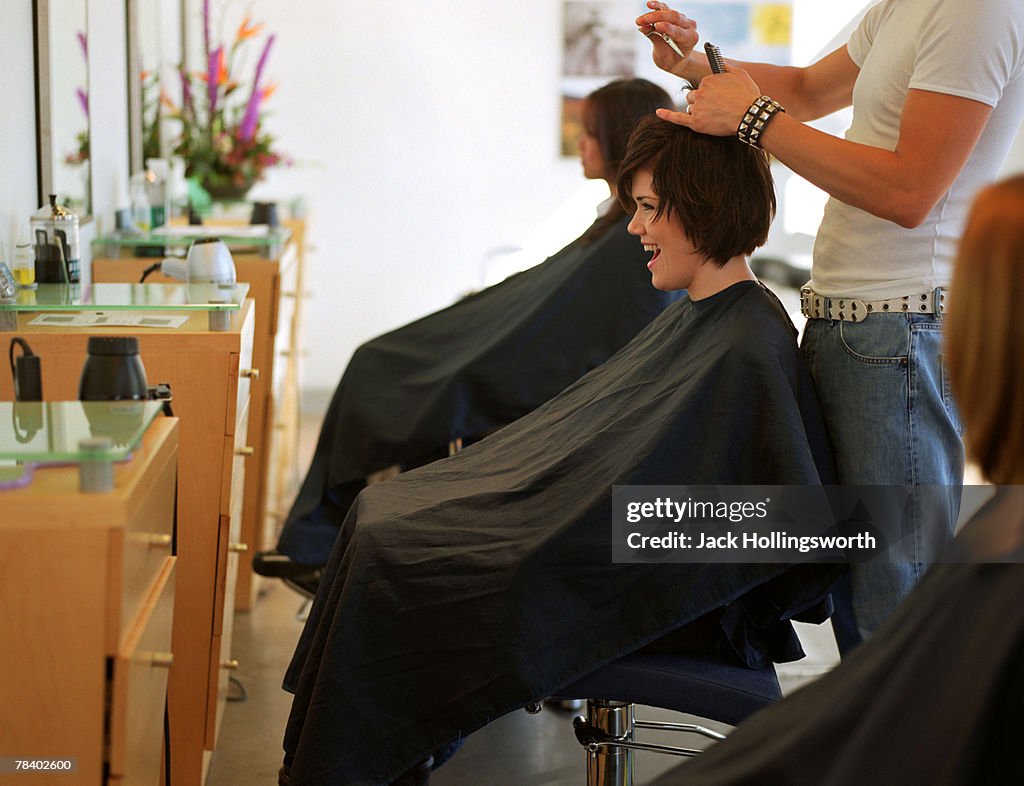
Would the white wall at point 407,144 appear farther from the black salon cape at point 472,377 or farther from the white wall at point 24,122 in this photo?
the black salon cape at point 472,377

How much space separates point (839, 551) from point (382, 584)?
680mm

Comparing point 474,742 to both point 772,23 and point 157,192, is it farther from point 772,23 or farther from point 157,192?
point 772,23

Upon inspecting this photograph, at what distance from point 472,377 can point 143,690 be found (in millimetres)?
1656

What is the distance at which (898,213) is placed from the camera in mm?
1645

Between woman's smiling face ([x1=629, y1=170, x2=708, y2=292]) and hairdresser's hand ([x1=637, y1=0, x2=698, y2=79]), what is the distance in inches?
9.0

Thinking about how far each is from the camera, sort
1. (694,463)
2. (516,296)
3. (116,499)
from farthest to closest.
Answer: (516,296)
(694,463)
(116,499)

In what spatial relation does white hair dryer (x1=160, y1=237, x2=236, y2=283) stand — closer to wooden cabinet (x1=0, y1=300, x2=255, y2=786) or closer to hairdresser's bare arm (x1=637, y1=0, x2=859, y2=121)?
wooden cabinet (x1=0, y1=300, x2=255, y2=786)

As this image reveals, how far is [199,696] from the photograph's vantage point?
7.45ft

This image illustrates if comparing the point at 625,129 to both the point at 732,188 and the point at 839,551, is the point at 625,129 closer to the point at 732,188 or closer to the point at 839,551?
the point at 732,188

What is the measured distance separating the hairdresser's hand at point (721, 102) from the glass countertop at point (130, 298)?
970 mm

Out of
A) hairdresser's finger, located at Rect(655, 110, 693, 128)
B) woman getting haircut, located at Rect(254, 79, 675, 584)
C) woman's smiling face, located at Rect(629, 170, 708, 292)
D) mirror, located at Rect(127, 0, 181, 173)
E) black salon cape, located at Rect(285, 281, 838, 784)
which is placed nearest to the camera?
black salon cape, located at Rect(285, 281, 838, 784)

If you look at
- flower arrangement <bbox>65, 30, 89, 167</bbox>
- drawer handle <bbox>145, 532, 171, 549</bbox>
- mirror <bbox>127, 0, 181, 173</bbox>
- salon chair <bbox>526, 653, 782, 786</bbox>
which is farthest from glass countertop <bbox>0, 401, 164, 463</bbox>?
mirror <bbox>127, 0, 181, 173</bbox>

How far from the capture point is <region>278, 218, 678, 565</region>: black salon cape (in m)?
2.94

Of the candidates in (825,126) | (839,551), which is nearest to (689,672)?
(839,551)
